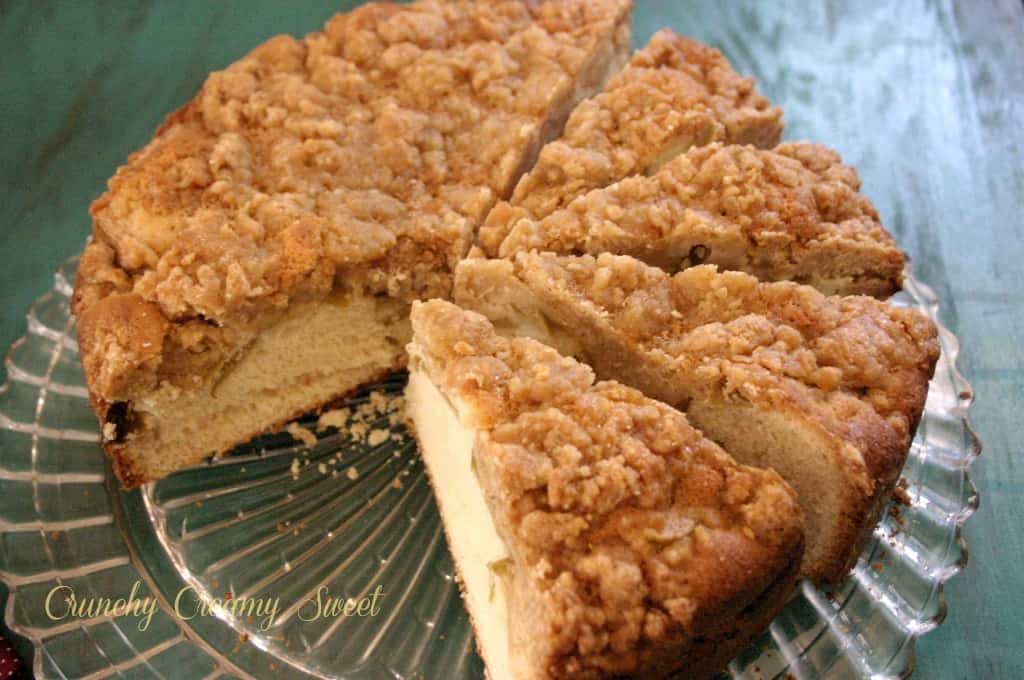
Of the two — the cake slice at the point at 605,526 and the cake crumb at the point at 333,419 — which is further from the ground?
the cake crumb at the point at 333,419

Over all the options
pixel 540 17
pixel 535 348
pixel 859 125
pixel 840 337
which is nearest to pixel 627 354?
pixel 535 348

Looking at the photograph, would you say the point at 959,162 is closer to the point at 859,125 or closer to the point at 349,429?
the point at 859,125

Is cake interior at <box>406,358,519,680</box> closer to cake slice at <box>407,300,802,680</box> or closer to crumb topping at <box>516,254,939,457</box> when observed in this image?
cake slice at <box>407,300,802,680</box>

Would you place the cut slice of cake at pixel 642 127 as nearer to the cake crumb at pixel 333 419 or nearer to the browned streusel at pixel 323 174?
the browned streusel at pixel 323 174

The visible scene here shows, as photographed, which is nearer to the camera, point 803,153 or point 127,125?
point 803,153

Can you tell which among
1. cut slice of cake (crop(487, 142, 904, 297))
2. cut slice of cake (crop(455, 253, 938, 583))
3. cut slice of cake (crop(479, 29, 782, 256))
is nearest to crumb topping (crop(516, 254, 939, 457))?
cut slice of cake (crop(455, 253, 938, 583))

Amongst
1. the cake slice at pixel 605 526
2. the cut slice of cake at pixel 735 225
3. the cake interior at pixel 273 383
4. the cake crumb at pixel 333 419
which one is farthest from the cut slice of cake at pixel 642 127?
the cake crumb at pixel 333 419
